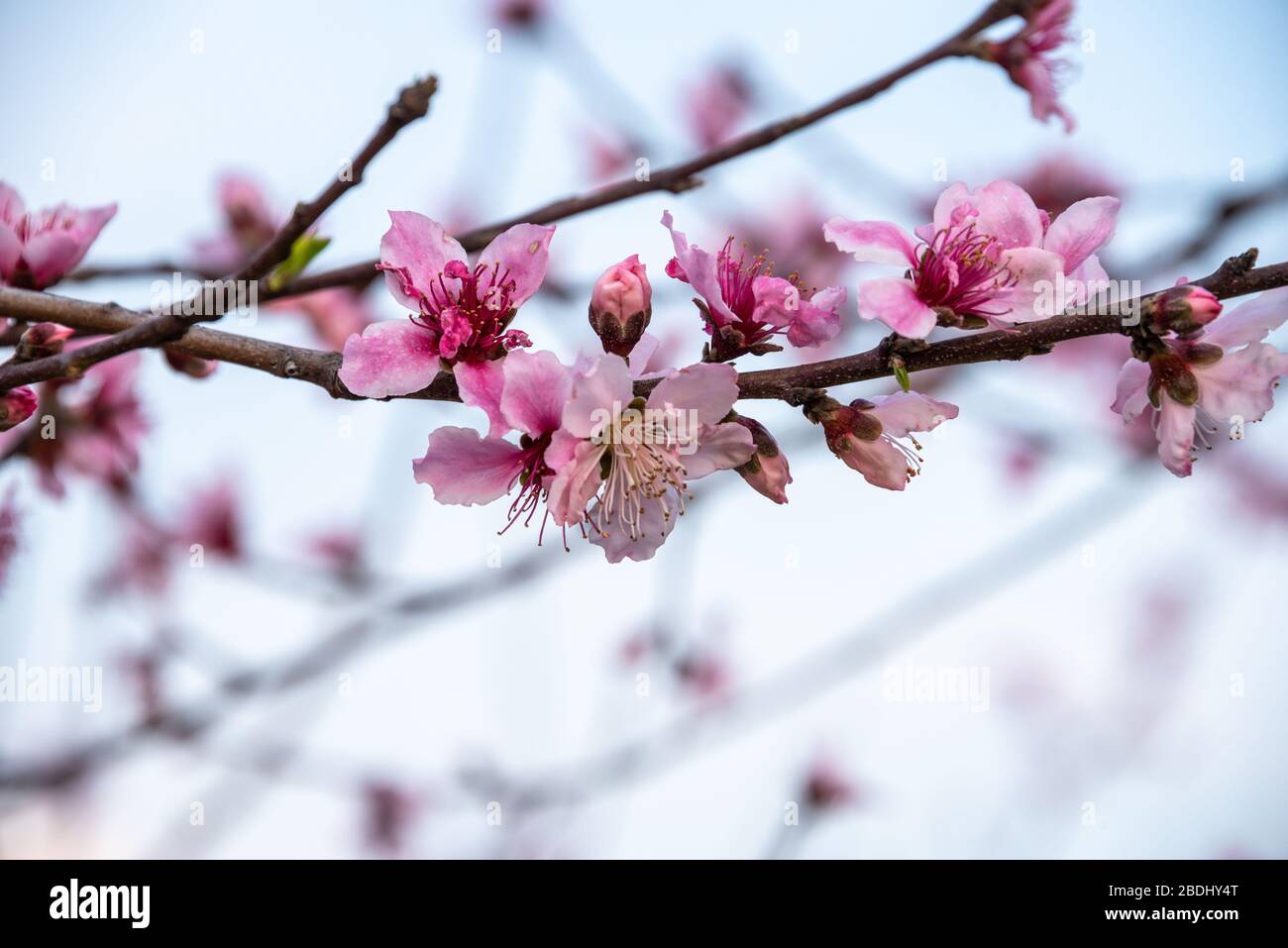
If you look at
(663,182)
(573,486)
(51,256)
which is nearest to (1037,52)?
(663,182)

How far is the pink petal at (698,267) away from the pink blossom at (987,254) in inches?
6.1

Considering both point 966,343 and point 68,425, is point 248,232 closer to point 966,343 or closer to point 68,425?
point 68,425

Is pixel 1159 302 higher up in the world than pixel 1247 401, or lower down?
higher up

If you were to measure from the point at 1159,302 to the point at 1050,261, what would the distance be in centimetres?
12

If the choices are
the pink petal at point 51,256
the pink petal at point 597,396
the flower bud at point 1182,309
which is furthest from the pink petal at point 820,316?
the pink petal at point 51,256

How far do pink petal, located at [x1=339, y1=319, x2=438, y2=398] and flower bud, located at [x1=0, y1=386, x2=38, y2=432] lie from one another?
396 millimetres

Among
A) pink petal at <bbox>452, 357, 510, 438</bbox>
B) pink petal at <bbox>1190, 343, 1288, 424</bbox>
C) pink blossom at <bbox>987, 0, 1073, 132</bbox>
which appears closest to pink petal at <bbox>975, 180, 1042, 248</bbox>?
pink petal at <bbox>1190, 343, 1288, 424</bbox>

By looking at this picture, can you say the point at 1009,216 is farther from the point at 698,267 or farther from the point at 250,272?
the point at 250,272

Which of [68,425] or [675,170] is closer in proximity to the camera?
[675,170]

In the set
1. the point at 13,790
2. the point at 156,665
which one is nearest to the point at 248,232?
the point at 156,665

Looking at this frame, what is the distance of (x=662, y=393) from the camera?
98cm

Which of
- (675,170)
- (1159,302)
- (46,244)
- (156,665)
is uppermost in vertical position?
(675,170)

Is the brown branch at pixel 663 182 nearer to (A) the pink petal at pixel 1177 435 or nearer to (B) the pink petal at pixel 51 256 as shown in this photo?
(B) the pink petal at pixel 51 256

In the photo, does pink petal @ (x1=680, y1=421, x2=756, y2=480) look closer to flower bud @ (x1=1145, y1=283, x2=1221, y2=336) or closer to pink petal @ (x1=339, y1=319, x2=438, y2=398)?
pink petal @ (x1=339, y1=319, x2=438, y2=398)
